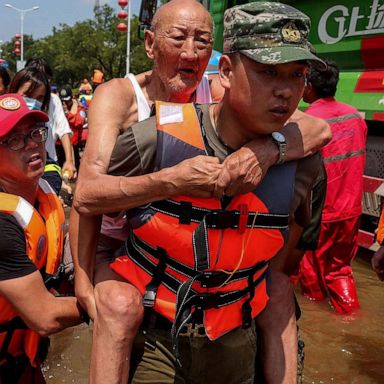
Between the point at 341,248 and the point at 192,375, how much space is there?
3.17 m

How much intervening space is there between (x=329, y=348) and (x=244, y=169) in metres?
2.96

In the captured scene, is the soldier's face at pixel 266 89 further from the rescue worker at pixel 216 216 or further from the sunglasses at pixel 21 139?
the sunglasses at pixel 21 139

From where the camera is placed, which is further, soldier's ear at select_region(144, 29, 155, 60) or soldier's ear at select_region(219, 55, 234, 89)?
soldier's ear at select_region(144, 29, 155, 60)

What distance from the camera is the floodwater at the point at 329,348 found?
3717 mm

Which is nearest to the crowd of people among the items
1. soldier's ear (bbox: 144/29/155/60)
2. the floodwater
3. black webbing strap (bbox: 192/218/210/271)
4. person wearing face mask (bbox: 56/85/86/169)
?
black webbing strap (bbox: 192/218/210/271)

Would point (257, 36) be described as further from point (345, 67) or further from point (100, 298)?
point (345, 67)

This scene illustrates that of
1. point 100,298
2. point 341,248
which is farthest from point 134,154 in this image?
point 341,248

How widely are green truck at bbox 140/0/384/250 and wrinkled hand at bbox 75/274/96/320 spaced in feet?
11.8

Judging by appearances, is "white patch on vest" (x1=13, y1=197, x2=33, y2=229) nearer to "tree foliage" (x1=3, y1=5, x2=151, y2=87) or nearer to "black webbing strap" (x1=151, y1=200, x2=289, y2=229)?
"black webbing strap" (x1=151, y1=200, x2=289, y2=229)

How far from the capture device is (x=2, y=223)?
1.95m

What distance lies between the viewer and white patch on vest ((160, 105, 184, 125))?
5.45ft

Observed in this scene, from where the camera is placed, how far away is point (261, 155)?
1622 mm

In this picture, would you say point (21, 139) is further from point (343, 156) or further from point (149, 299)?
point (343, 156)

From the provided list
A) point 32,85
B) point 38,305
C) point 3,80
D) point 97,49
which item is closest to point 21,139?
point 38,305
